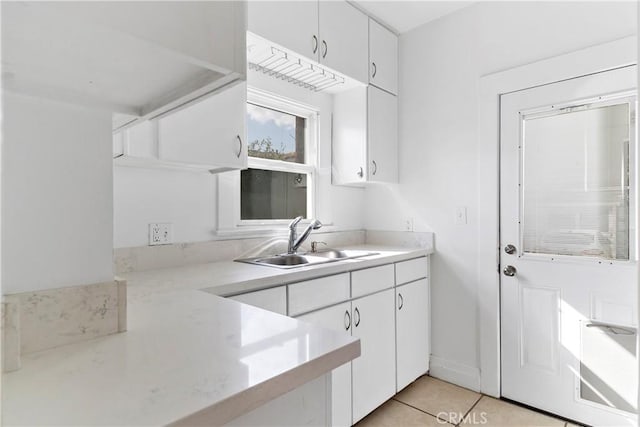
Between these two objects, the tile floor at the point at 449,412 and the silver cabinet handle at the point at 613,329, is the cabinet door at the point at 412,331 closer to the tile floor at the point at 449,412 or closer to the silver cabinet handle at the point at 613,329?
the tile floor at the point at 449,412

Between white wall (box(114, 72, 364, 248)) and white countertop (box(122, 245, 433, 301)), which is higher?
white wall (box(114, 72, 364, 248))

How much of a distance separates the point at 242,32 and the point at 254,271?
3.79 feet

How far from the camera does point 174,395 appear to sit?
53 cm

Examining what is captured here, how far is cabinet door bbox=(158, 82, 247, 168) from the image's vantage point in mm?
1514

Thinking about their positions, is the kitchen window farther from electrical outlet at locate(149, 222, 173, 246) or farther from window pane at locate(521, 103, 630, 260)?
window pane at locate(521, 103, 630, 260)

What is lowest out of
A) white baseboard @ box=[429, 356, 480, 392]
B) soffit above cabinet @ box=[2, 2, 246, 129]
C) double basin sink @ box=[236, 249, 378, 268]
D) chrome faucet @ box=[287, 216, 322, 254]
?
white baseboard @ box=[429, 356, 480, 392]

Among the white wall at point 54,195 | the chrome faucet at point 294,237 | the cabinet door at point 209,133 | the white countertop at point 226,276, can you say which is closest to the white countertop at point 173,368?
the white wall at point 54,195

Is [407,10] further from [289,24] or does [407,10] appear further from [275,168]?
[275,168]

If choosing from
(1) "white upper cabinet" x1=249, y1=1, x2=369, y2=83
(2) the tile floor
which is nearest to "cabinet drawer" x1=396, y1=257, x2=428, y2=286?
(2) the tile floor

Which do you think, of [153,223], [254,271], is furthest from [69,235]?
[153,223]

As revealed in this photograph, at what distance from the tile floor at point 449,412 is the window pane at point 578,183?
3.18 ft

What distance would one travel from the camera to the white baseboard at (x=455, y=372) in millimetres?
2357

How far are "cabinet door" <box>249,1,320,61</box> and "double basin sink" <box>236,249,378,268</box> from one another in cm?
119

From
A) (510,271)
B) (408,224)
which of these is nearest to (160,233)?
(408,224)
